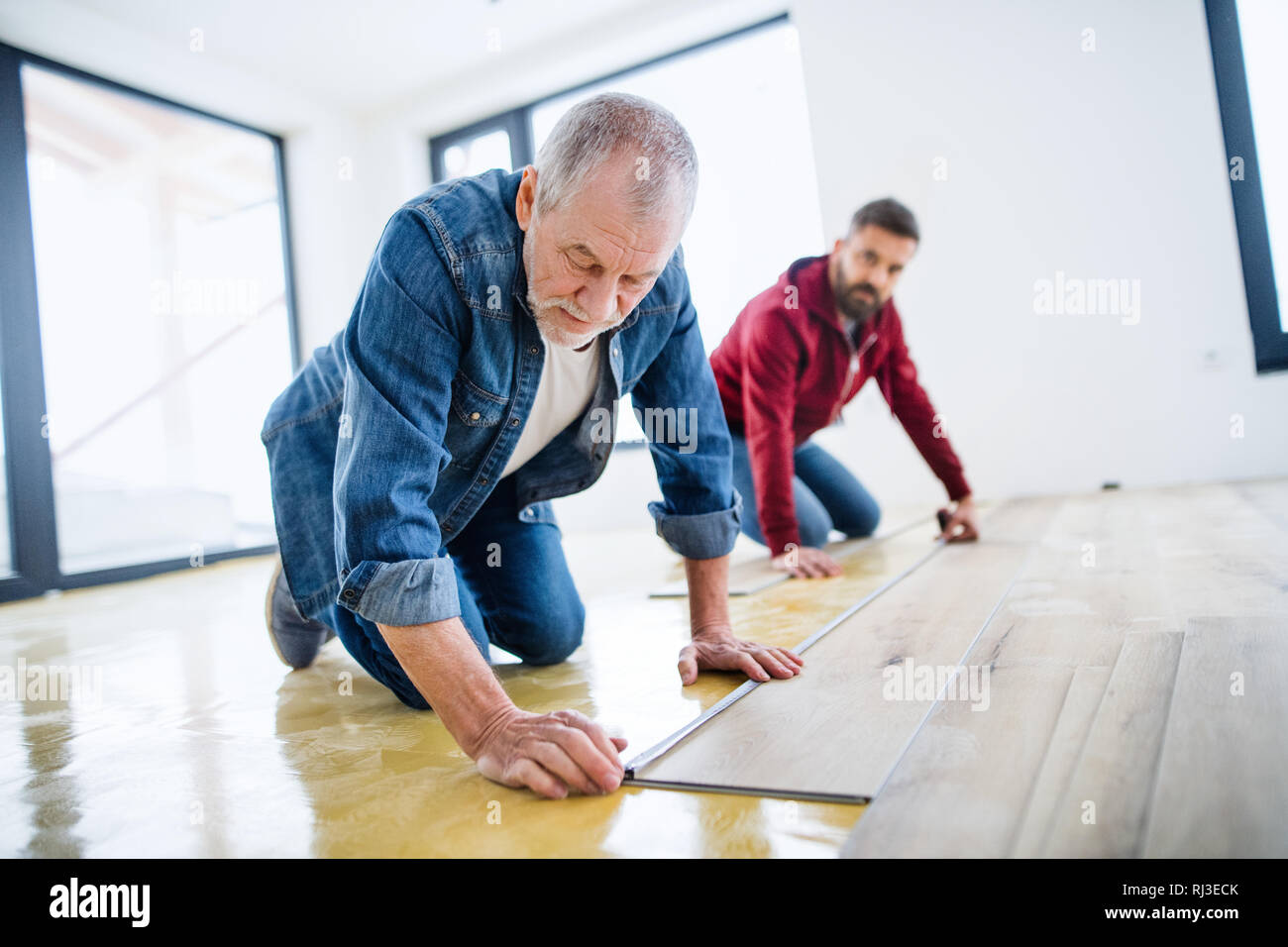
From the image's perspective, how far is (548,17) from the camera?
5004 mm

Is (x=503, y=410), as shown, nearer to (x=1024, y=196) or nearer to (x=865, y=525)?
(x=865, y=525)

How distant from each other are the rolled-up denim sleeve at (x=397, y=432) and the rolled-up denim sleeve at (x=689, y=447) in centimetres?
42

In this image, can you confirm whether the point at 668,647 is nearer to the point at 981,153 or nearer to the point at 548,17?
the point at 981,153

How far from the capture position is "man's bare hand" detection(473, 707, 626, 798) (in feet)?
3.09

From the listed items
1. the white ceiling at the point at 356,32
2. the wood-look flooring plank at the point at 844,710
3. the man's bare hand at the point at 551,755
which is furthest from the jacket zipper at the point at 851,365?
the white ceiling at the point at 356,32

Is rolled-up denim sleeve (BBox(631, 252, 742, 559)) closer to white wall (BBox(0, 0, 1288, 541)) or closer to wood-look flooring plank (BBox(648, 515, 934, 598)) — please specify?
wood-look flooring plank (BBox(648, 515, 934, 598))

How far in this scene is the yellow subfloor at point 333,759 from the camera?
0.87 meters

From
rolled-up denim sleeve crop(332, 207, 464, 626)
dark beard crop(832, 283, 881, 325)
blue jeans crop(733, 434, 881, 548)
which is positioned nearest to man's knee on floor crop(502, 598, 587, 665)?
rolled-up denim sleeve crop(332, 207, 464, 626)

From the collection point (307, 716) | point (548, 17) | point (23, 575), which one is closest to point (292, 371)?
point (23, 575)

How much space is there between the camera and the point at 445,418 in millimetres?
1082

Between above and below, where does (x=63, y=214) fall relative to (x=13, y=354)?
above

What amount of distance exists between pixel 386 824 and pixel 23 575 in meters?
3.99

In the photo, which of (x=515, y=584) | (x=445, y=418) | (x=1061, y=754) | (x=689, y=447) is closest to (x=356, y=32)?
(x=515, y=584)

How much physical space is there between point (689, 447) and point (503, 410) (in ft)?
1.06
